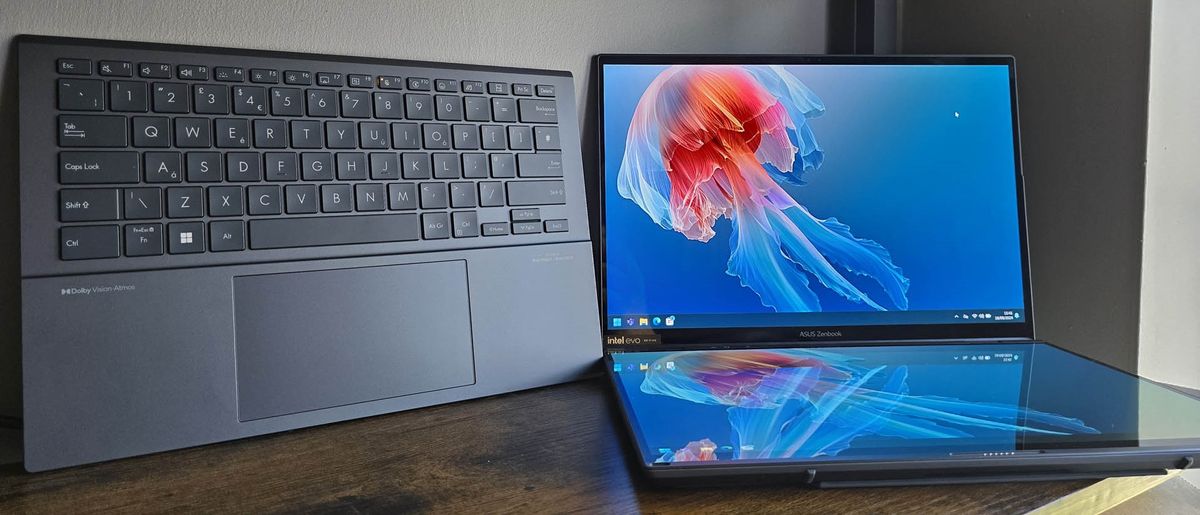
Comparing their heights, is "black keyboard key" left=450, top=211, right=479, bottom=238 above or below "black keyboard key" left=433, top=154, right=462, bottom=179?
below

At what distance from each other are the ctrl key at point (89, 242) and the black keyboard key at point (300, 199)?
11cm

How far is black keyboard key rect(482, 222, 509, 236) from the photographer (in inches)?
26.0

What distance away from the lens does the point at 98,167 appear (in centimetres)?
53

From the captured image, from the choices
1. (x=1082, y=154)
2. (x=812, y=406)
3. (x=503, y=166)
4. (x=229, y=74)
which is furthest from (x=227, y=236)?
(x=1082, y=154)

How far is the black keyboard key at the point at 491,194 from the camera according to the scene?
67cm

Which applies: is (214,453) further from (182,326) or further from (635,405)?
(635,405)

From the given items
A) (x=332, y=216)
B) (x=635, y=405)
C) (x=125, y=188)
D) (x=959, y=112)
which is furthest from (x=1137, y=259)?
(x=125, y=188)

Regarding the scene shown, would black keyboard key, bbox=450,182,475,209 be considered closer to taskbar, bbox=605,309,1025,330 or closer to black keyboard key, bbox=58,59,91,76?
taskbar, bbox=605,309,1025,330

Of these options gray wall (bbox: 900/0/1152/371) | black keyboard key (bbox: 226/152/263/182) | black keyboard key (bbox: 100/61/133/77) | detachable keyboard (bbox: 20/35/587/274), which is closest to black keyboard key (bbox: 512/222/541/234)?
detachable keyboard (bbox: 20/35/587/274)

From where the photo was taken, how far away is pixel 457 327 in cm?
63

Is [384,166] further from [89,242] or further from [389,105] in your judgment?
[89,242]

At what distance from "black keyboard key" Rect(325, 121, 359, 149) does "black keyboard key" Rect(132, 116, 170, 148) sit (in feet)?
0.37

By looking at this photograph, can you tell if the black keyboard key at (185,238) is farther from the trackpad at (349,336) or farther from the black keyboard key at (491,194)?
the black keyboard key at (491,194)

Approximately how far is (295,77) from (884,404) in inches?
20.6
